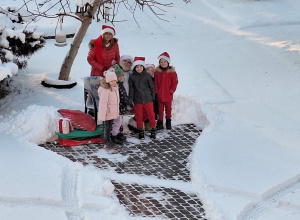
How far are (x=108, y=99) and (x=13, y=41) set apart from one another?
7.65 ft

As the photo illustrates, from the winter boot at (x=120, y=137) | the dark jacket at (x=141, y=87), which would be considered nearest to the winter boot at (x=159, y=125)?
the dark jacket at (x=141, y=87)

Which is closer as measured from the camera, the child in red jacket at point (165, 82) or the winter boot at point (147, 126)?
the child in red jacket at point (165, 82)

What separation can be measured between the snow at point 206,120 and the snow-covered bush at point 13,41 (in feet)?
2.61

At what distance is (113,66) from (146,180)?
1983mm

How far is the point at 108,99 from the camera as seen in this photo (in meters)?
9.86

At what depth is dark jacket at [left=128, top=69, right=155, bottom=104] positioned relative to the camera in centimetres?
1032

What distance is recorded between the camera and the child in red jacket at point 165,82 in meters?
10.5

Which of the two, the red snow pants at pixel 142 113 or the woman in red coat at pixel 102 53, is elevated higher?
the woman in red coat at pixel 102 53

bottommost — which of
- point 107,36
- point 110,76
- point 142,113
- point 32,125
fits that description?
point 32,125

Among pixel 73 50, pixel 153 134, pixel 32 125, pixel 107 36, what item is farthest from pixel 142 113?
pixel 73 50

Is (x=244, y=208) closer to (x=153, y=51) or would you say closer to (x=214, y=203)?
(x=214, y=203)

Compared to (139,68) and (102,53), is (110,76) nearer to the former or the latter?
(139,68)

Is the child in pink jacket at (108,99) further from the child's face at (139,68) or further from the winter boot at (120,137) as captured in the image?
the child's face at (139,68)

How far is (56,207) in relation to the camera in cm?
827
